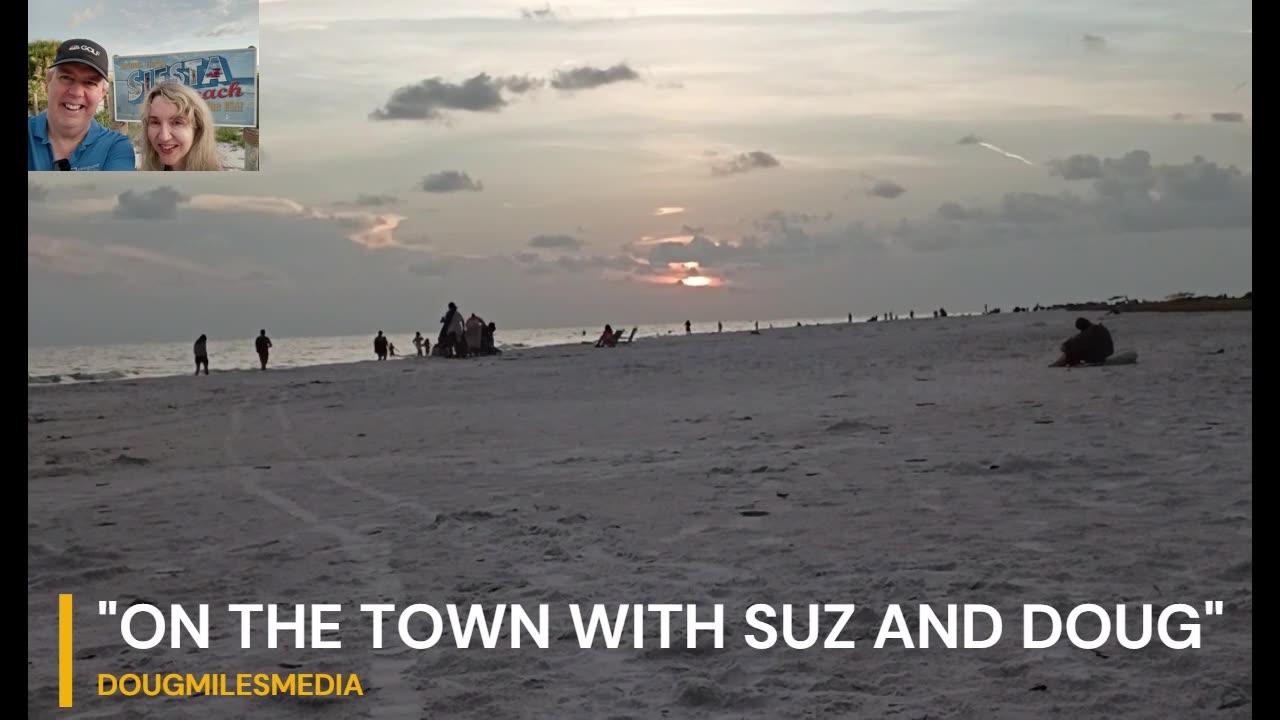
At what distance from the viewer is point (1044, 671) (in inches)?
186

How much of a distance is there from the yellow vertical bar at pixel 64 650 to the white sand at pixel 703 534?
76 millimetres

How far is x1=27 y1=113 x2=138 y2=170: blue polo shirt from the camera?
691 cm

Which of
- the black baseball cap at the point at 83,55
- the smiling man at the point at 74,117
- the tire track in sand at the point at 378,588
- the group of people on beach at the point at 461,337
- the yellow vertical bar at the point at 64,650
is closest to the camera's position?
the tire track in sand at the point at 378,588

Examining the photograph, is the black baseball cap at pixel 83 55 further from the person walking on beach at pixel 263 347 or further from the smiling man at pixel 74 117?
the person walking on beach at pixel 263 347

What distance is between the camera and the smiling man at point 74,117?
22.4ft

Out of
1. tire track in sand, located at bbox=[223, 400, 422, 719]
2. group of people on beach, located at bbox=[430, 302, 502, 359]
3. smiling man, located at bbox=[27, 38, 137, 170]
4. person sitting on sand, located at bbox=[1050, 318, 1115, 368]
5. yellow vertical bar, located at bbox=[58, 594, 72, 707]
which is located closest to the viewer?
tire track in sand, located at bbox=[223, 400, 422, 719]

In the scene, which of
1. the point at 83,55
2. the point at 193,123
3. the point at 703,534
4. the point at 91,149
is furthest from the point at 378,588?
the point at 193,123

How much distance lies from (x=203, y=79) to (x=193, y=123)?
0.61m

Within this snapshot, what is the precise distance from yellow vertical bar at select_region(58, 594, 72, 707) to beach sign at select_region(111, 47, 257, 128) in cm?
418

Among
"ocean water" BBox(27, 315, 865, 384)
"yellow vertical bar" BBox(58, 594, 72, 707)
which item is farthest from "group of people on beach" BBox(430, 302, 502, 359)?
"yellow vertical bar" BBox(58, 594, 72, 707)

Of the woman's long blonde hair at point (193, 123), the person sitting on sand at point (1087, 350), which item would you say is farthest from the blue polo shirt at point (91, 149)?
the person sitting on sand at point (1087, 350)

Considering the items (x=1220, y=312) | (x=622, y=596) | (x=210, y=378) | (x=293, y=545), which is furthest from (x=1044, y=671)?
(x=1220, y=312)

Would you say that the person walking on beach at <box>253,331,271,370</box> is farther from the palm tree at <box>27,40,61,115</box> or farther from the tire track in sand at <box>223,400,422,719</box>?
the palm tree at <box>27,40,61,115</box>

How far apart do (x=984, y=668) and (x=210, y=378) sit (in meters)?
30.1
